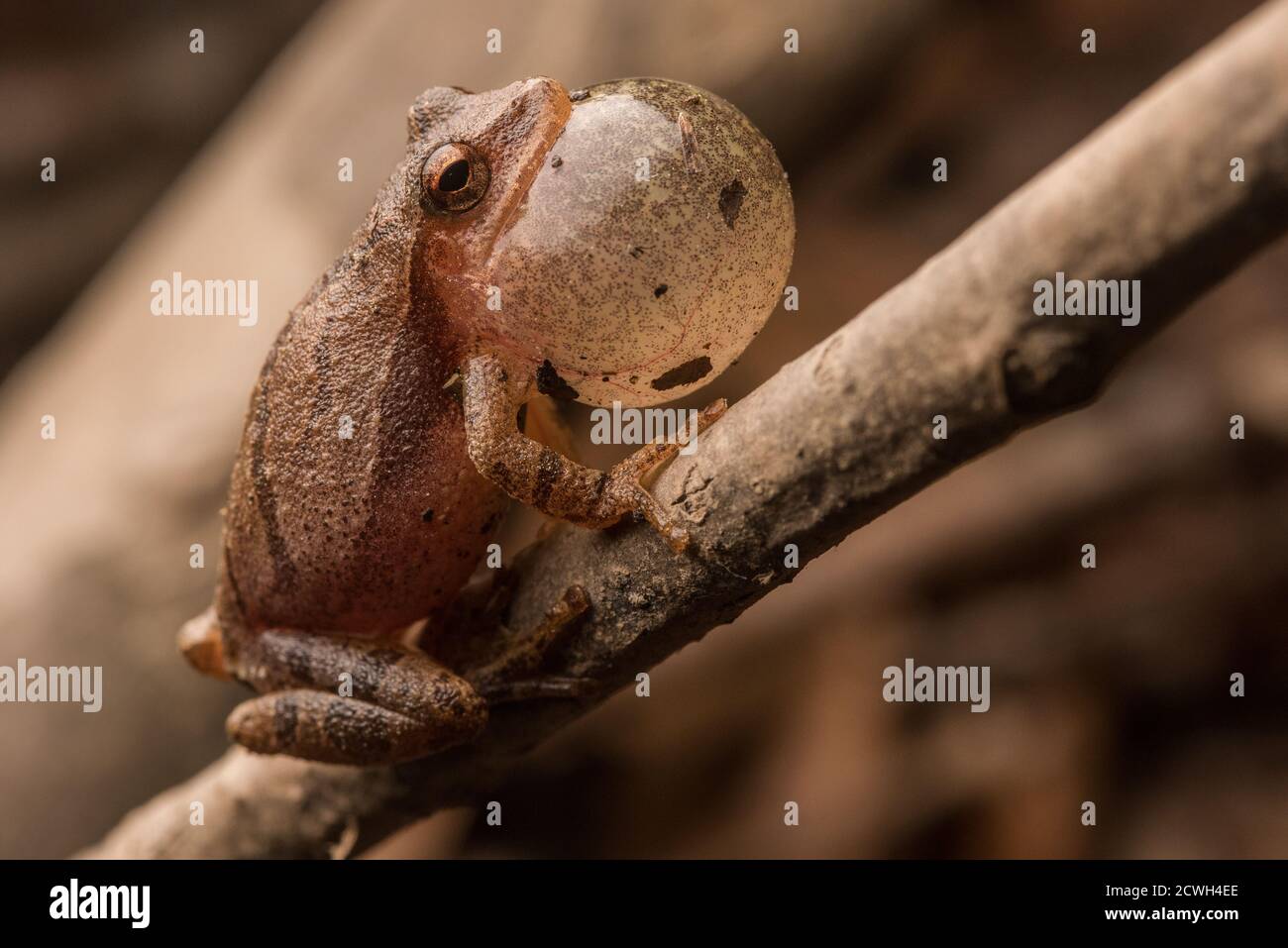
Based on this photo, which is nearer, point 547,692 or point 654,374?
point 654,374

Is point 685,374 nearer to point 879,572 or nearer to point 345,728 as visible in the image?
point 345,728

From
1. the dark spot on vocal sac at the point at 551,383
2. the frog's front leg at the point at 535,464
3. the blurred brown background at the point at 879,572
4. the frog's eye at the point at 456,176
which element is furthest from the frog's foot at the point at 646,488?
the blurred brown background at the point at 879,572

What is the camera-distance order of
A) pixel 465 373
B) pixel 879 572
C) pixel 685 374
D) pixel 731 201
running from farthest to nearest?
pixel 879 572
pixel 465 373
pixel 685 374
pixel 731 201

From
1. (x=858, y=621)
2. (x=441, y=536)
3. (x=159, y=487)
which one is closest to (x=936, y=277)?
(x=441, y=536)

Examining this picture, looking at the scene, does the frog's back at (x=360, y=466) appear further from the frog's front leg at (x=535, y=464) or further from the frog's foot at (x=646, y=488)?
the frog's foot at (x=646, y=488)

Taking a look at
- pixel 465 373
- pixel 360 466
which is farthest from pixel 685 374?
pixel 360 466
